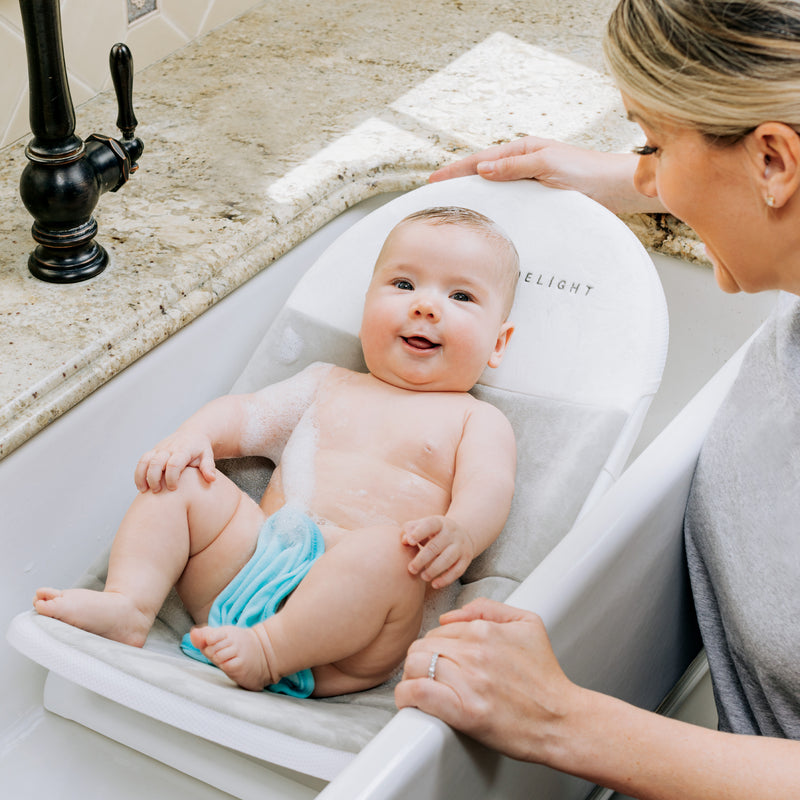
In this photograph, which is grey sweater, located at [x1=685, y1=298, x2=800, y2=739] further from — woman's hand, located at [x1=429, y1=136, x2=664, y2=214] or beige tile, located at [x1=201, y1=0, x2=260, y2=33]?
beige tile, located at [x1=201, y1=0, x2=260, y2=33]

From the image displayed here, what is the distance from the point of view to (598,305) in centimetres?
126

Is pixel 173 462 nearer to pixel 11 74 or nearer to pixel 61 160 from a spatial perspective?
pixel 61 160

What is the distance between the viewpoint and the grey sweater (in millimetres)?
905

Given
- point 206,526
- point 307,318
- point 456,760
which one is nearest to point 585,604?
point 456,760

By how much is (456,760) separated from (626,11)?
61cm

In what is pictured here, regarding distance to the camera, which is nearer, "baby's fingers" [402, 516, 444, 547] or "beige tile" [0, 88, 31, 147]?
"baby's fingers" [402, 516, 444, 547]

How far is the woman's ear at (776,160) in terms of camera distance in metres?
0.70

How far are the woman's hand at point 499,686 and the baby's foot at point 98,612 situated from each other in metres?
0.36

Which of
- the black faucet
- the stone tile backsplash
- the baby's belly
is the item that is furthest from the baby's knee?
the stone tile backsplash

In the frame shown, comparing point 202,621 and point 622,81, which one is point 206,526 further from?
point 622,81

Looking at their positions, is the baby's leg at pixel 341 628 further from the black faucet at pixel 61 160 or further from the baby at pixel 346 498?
the black faucet at pixel 61 160

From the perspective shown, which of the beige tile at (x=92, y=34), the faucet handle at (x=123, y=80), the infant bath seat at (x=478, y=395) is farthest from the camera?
the beige tile at (x=92, y=34)

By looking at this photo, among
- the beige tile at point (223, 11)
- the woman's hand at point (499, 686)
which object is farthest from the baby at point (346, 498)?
the beige tile at point (223, 11)

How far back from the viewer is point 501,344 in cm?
128
